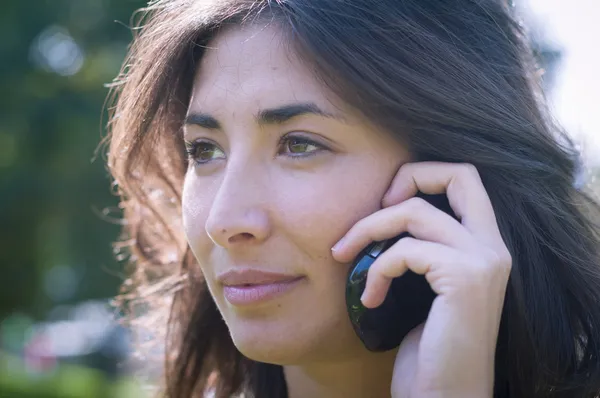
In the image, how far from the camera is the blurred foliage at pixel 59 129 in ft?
45.7

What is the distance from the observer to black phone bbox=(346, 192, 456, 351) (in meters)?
2.22

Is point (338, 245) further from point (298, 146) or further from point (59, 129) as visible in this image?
point (59, 129)

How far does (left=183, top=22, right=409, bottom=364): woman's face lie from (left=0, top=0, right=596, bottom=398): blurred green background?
38.6 feet

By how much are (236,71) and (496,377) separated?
52.9 inches

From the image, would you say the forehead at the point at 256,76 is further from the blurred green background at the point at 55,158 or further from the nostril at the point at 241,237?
the blurred green background at the point at 55,158

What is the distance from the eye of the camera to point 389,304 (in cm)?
229

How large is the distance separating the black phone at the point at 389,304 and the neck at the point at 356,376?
20cm

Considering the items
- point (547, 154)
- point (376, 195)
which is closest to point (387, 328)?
point (376, 195)

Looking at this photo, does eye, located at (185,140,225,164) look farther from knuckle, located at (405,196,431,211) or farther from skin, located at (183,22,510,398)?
knuckle, located at (405,196,431,211)

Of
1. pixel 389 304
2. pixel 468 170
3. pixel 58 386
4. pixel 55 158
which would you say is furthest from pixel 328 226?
pixel 55 158

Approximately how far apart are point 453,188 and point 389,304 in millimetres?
410

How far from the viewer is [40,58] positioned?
14.2m

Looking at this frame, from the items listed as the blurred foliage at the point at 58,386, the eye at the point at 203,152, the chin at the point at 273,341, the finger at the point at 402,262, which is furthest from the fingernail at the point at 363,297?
the blurred foliage at the point at 58,386

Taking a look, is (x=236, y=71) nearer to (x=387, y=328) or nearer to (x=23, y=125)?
(x=387, y=328)
